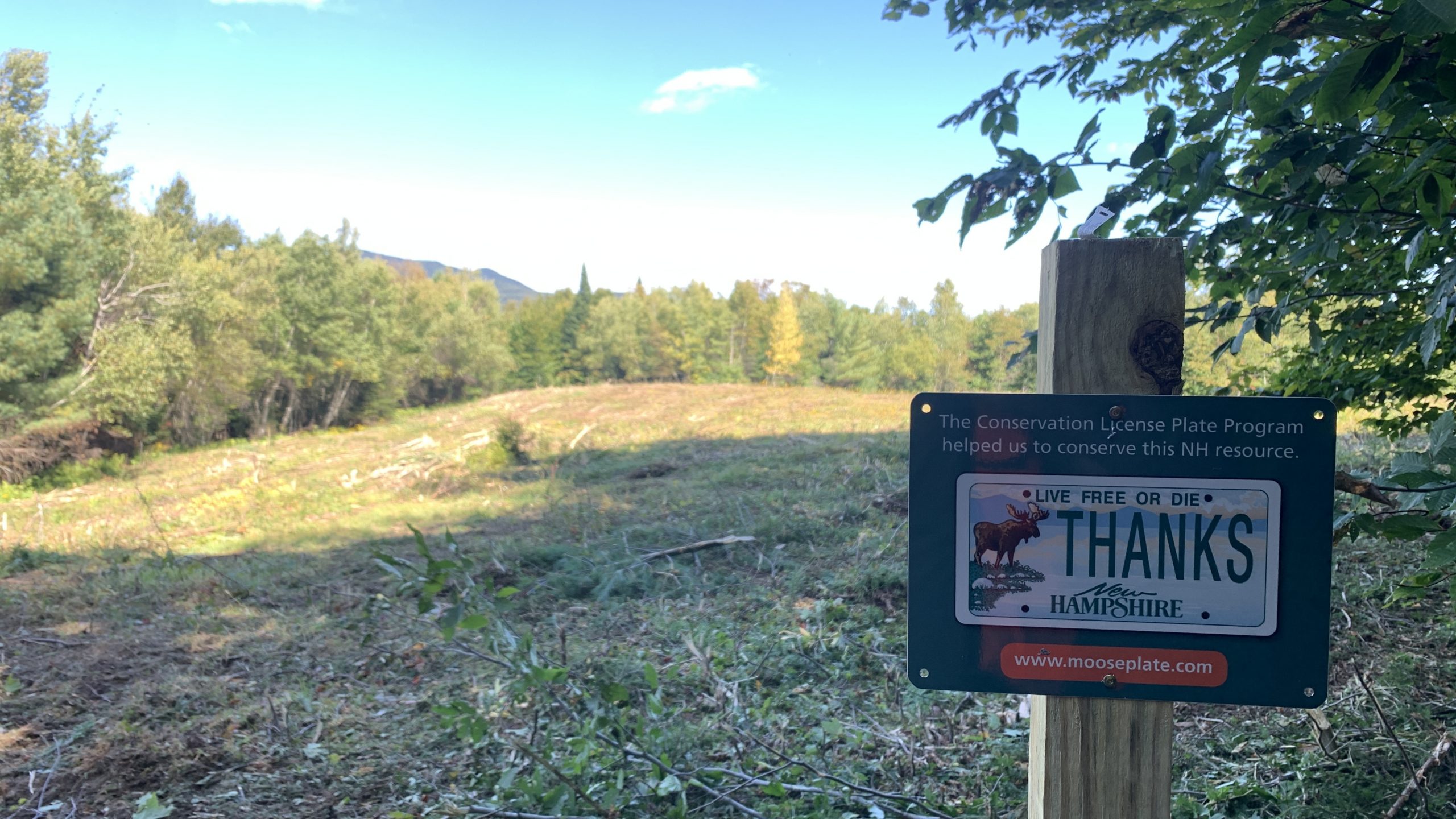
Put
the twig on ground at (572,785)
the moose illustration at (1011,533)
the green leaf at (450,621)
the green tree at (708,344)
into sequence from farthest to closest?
the green tree at (708,344), the twig on ground at (572,785), the green leaf at (450,621), the moose illustration at (1011,533)

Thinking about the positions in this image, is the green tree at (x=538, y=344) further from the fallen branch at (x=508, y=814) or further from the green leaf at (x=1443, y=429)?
the green leaf at (x=1443, y=429)

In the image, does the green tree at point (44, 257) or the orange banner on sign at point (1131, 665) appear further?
the green tree at point (44, 257)

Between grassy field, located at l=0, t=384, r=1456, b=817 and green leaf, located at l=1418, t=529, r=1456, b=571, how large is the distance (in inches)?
58.7

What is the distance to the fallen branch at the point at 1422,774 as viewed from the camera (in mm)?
2240

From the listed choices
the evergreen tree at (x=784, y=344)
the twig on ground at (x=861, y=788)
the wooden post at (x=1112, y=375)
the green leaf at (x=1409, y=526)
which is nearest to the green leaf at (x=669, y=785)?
the twig on ground at (x=861, y=788)

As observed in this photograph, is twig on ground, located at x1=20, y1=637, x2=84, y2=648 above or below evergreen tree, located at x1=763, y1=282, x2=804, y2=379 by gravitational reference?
below

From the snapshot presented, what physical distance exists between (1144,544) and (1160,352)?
31 cm

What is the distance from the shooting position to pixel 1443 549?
4.18 ft

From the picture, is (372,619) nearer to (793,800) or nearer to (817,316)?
(793,800)

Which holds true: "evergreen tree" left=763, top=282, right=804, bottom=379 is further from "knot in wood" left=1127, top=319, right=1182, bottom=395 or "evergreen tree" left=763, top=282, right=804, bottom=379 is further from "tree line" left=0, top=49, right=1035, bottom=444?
"knot in wood" left=1127, top=319, right=1182, bottom=395

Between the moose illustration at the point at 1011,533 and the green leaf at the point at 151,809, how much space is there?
349 cm

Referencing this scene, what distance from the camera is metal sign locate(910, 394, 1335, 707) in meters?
1.26

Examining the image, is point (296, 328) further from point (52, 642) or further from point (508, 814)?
point (508, 814)

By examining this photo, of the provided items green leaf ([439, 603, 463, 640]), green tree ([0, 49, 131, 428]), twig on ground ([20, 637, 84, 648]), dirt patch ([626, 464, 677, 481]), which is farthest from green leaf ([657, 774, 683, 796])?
green tree ([0, 49, 131, 428])
